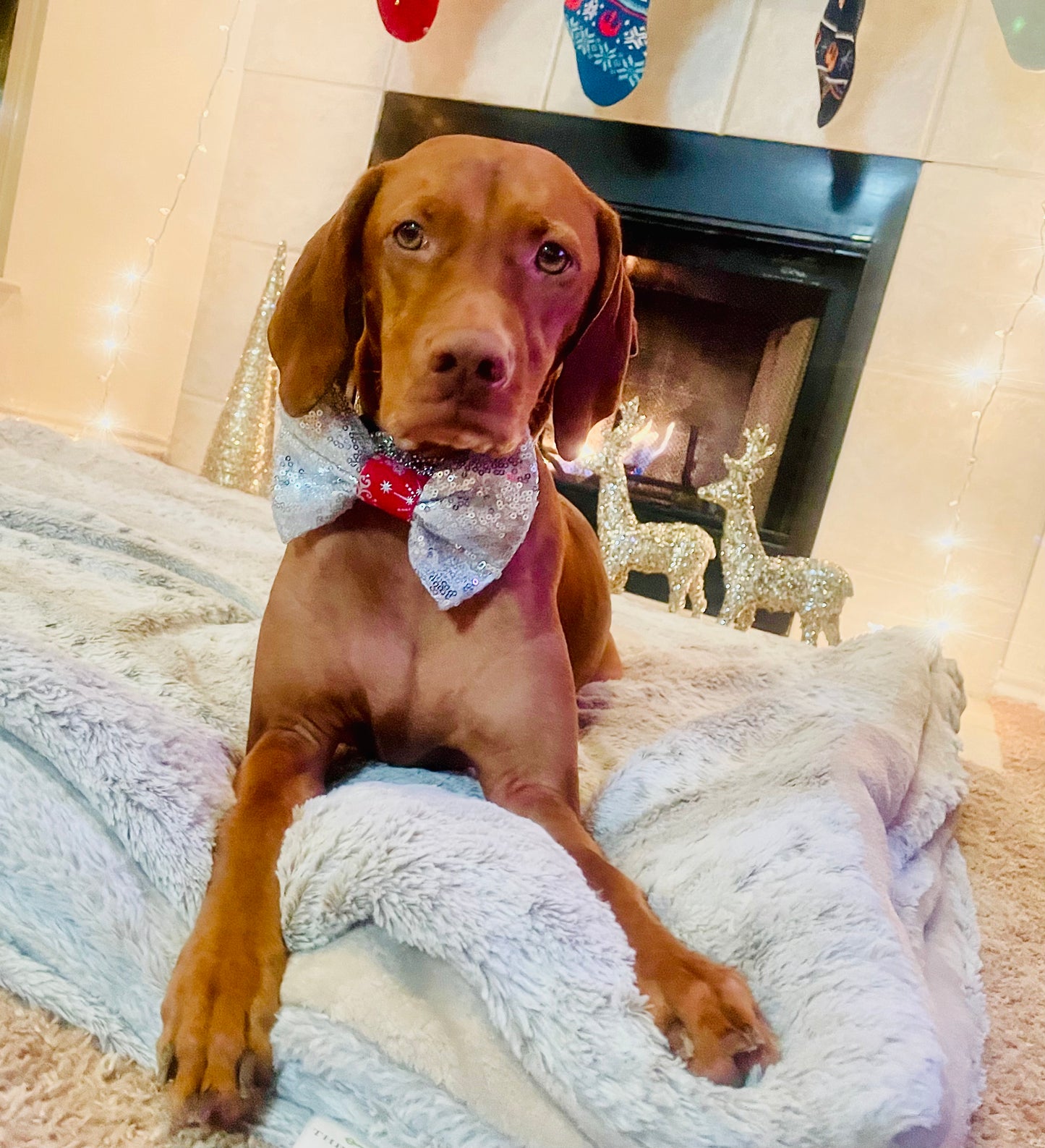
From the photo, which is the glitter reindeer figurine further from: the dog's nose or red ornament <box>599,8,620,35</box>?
the dog's nose

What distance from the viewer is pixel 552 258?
2.96ft

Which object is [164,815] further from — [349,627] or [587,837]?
[587,837]

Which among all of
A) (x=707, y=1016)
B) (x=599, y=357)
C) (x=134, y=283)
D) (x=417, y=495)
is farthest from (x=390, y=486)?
(x=134, y=283)

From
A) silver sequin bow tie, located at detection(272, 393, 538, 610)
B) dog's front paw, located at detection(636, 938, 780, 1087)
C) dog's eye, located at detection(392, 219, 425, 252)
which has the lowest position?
dog's front paw, located at detection(636, 938, 780, 1087)

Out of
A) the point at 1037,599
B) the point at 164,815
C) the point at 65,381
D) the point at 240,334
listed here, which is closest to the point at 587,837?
the point at 164,815

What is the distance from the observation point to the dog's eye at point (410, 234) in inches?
34.1

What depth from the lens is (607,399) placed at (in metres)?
1.06

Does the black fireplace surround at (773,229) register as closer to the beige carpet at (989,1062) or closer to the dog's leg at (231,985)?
the beige carpet at (989,1062)

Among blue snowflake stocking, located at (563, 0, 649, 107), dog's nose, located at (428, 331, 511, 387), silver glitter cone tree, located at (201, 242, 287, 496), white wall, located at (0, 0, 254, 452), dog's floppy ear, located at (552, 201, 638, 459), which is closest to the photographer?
dog's nose, located at (428, 331, 511, 387)

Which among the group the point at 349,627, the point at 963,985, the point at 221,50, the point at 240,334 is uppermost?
the point at 221,50

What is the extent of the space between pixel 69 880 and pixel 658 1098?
448mm

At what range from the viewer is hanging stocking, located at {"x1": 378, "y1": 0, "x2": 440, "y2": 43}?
2.62 meters

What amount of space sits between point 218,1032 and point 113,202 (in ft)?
11.4

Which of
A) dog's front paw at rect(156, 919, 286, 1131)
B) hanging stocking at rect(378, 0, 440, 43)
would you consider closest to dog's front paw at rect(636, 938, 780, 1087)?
dog's front paw at rect(156, 919, 286, 1131)
